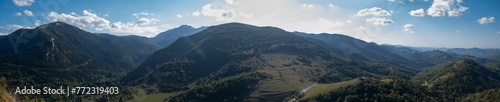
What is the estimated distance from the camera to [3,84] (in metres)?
96.4

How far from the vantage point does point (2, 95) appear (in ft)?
272

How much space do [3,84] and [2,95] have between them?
53.6 ft

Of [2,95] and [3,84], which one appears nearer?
[2,95]
